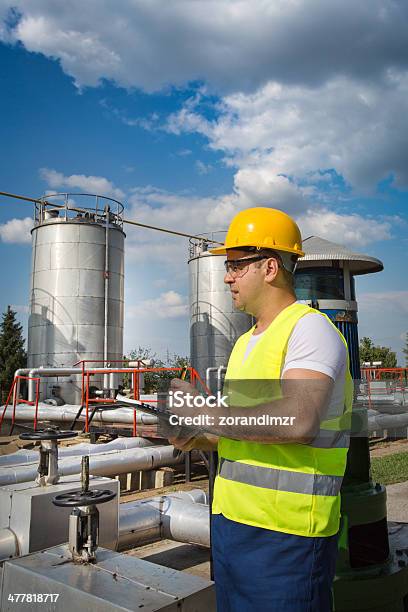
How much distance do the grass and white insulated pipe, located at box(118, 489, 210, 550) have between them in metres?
4.50

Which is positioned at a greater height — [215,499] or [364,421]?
[364,421]

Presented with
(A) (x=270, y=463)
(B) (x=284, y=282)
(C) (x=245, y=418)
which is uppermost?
(B) (x=284, y=282)

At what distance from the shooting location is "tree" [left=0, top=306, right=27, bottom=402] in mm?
32406

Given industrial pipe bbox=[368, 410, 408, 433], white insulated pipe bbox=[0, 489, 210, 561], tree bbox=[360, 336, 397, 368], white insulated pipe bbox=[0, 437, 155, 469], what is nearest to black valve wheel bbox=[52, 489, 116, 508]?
white insulated pipe bbox=[0, 489, 210, 561]

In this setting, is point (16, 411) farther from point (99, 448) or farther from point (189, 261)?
point (189, 261)

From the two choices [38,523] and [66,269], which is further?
[66,269]

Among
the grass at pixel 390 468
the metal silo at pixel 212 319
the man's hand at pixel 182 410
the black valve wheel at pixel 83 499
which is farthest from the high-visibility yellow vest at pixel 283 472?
the metal silo at pixel 212 319

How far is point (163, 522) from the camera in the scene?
14.7 feet

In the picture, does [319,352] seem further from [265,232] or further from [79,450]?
[79,450]

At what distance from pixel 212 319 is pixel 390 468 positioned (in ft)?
36.9

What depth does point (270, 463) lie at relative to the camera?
1.69 metres

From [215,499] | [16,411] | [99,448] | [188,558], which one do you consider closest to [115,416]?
[99,448]

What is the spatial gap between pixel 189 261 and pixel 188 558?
16.6 m

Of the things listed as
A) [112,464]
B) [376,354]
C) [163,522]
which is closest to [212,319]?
[112,464]
